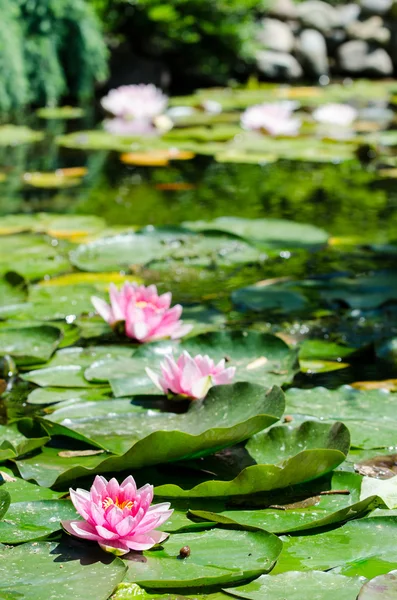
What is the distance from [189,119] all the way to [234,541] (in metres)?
5.25

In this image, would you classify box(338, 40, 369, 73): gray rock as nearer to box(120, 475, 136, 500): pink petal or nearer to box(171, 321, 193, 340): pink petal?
box(171, 321, 193, 340): pink petal

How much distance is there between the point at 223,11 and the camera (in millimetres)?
8477

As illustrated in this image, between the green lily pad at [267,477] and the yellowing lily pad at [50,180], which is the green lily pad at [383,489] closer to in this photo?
the green lily pad at [267,477]

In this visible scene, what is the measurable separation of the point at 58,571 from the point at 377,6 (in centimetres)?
963

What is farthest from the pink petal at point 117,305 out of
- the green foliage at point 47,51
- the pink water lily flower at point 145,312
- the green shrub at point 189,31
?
the green shrub at point 189,31

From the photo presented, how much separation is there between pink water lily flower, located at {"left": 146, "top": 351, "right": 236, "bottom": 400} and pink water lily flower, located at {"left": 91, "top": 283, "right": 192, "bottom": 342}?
0.37 metres

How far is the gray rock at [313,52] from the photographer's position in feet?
31.5

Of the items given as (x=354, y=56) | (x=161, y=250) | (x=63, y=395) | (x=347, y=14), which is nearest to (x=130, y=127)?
(x=161, y=250)

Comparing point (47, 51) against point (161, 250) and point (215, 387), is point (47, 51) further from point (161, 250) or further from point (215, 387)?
point (215, 387)

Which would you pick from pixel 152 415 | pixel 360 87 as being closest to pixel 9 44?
pixel 360 87

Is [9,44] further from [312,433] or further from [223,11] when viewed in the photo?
[312,433]

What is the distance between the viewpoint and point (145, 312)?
2.21 meters

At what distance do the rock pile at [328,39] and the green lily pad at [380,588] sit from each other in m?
8.49

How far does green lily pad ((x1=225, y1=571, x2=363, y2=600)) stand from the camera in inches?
49.6
